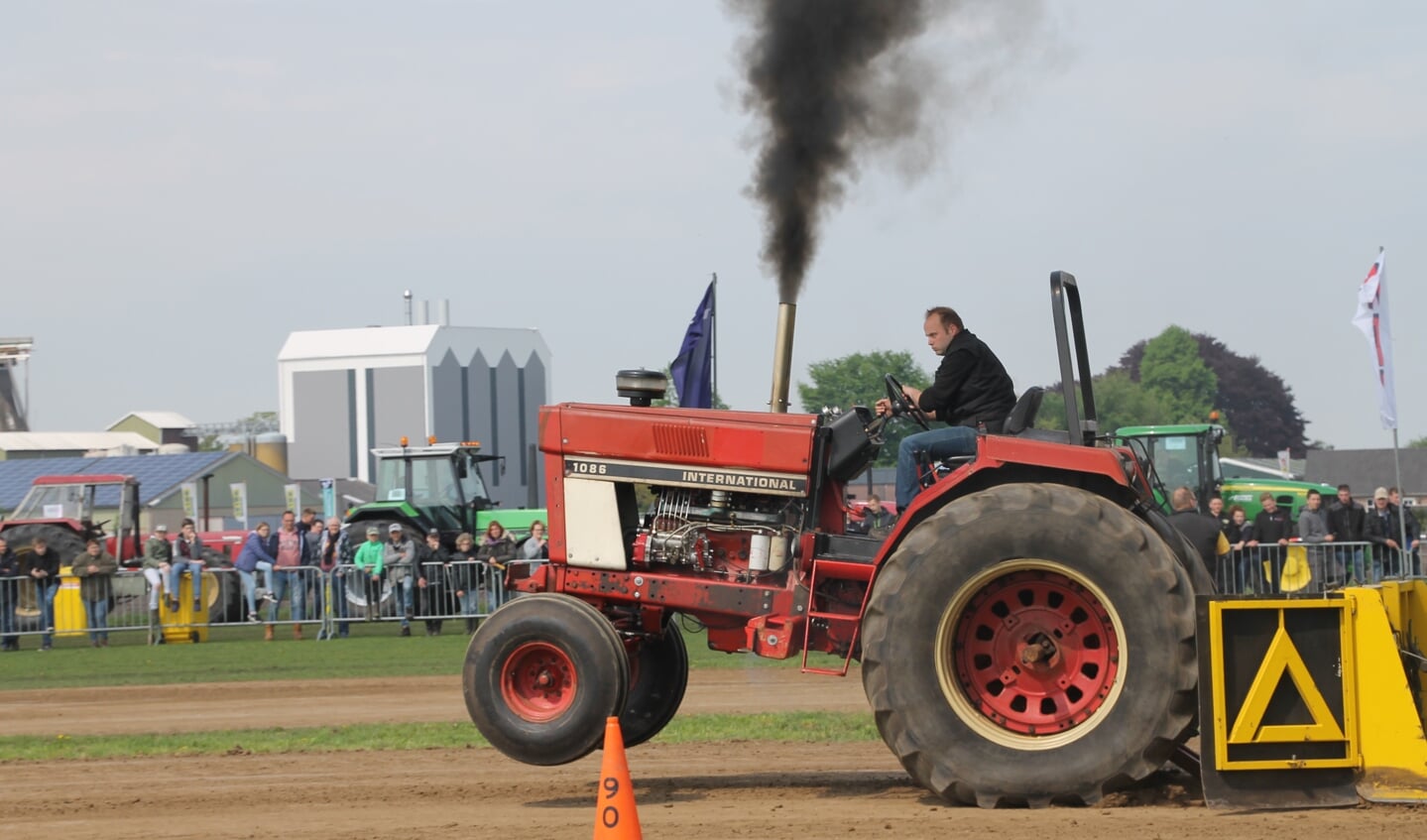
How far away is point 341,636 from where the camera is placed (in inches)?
843

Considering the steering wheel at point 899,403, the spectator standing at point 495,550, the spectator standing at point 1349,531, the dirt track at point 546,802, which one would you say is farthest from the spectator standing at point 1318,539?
the steering wheel at point 899,403

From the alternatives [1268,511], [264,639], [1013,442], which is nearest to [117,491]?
[264,639]

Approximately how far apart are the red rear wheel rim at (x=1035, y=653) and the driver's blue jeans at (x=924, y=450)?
2.49ft

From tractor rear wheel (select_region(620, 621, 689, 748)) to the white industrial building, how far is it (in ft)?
257

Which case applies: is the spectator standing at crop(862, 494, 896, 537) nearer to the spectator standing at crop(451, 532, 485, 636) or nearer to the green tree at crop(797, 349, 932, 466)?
the spectator standing at crop(451, 532, 485, 636)

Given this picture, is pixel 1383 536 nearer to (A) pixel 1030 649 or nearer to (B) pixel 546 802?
(A) pixel 1030 649

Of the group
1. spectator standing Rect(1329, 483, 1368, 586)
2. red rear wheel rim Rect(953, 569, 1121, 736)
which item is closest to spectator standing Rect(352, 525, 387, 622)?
spectator standing Rect(1329, 483, 1368, 586)

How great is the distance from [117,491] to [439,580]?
28.8ft

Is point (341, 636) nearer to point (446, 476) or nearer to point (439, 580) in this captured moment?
point (439, 580)

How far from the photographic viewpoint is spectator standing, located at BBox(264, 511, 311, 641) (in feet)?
70.2

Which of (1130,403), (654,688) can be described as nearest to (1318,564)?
(654,688)

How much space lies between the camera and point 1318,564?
2031cm

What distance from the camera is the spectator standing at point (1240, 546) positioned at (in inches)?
809

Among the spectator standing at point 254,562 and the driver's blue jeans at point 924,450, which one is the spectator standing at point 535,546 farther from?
the driver's blue jeans at point 924,450
